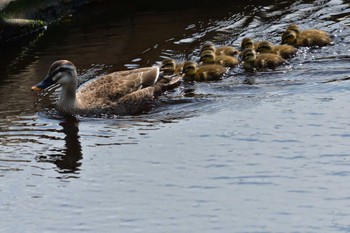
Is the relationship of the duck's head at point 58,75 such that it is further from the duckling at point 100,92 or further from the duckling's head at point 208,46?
the duckling's head at point 208,46

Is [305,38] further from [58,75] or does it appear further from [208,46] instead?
[58,75]

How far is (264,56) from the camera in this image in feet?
31.7

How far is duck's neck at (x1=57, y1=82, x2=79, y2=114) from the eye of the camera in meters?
8.75

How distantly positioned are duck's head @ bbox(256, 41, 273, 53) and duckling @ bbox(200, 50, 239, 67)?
31 centimetres

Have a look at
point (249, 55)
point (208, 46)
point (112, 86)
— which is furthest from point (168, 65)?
point (112, 86)

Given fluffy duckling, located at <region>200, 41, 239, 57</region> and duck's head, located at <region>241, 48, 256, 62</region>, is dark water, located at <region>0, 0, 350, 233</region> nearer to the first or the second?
duck's head, located at <region>241, 48, 256, 62</region>

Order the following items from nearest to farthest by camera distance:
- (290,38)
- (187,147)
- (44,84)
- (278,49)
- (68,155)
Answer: (187,147), (68,155), (44,84), (278,49), (290,38)

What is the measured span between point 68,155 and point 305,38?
3.43 m

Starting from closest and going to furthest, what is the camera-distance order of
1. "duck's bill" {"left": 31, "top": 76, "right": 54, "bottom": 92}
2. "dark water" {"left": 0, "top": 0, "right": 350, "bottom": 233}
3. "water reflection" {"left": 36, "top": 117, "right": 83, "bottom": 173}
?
"dark water" {"left": 0, "top": 0, "right": 350, "bottom": 233}, "water reflection" {"left": 36, "top": 117, "right": 83, "bottom": 173}, "duck's bill" {"left": 31, "top": 76, "right": 54, "bottom": 92}

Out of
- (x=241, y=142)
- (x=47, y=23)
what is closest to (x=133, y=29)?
(x=47, y=23)

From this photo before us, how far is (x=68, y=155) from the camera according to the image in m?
7.73

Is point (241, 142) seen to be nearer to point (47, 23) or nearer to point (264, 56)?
point (264, 56)

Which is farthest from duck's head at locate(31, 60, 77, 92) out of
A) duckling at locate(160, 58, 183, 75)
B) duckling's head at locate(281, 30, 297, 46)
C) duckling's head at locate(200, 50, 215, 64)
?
duckling's head at locate(281, 30, 297, 46)

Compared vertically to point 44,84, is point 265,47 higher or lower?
lower
